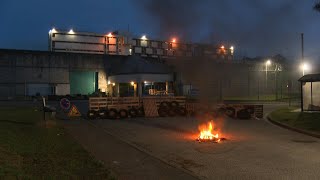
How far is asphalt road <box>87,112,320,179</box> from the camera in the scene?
10648 mm

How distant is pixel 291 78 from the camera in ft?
219

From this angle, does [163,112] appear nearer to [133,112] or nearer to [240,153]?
[133,112]

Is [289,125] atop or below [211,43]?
below

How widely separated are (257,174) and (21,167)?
234 inches

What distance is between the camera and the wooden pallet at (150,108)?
32.5 meters

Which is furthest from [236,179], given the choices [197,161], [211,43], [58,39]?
[58,39]

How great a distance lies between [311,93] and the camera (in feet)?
106

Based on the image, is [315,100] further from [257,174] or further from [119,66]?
[119,66]

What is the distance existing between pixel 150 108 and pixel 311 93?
12904mm

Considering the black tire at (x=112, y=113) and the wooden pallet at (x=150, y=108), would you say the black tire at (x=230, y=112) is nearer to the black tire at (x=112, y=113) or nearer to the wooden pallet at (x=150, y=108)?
the wooden pallet at (x=150, y=108)

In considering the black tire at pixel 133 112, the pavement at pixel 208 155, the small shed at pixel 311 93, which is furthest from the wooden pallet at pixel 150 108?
the pavement at pixel 208 155

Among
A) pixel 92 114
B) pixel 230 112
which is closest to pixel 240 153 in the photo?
pixel 230 112

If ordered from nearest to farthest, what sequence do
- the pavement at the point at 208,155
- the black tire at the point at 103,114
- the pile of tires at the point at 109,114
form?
the pavement at the point at 208,155, the pile of tires at the point at 109,114, the black tire at the point at 103,114

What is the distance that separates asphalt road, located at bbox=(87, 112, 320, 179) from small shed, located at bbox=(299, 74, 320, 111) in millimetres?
12413
